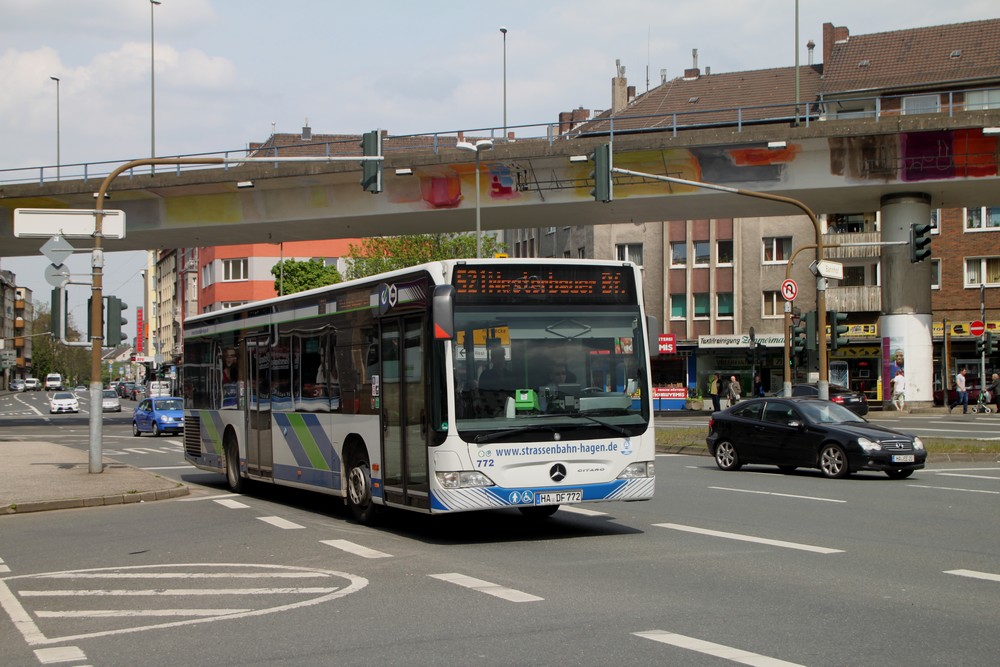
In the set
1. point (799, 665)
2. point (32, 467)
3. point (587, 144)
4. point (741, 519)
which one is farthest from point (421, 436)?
point (587, 144)

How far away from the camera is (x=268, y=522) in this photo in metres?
14.5

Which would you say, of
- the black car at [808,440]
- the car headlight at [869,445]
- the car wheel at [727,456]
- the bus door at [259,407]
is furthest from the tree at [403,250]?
the bus door at [259,407]

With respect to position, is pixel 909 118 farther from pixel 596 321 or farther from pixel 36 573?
pixel 36 573

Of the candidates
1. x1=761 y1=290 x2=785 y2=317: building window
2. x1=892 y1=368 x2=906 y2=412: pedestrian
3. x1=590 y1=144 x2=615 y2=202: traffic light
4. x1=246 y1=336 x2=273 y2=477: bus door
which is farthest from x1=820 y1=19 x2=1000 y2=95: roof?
x1=246 y1=336 x2=273 y2=477: bus door

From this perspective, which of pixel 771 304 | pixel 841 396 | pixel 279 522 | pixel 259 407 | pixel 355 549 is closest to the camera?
pixel 355 549

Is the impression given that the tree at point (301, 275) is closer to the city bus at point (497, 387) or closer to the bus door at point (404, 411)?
the city bus at point (497, 387)

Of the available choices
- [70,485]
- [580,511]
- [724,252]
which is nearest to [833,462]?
[580,511]

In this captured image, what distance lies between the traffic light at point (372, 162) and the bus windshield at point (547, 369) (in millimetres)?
11360

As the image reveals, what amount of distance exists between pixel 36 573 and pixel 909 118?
31.5 metres

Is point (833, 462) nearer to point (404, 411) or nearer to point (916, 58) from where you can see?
point (404, 411)

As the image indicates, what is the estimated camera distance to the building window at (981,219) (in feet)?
201

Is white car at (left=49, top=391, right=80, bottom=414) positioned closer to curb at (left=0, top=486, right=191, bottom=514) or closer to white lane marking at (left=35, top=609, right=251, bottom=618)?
curb at (left=0, top=486, right=191, bottom=514)

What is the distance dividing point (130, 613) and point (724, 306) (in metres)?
61.3

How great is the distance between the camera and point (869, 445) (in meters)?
20.1
